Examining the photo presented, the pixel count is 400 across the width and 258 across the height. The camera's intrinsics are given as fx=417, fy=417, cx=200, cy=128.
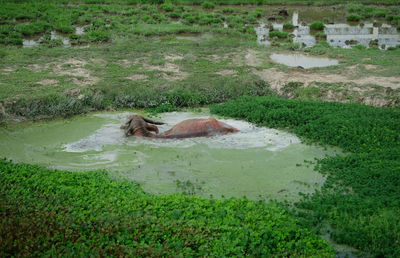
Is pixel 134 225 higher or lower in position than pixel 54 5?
lower

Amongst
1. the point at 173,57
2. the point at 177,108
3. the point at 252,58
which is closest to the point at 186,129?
the point at 177,108

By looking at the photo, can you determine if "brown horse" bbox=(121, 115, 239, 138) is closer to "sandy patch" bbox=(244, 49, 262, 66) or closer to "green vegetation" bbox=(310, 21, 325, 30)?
"sandy patch" bbox=(244, 49, 262, 66)

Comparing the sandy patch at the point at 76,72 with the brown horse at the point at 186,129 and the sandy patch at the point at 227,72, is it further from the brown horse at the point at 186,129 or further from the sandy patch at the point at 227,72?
the sandy patch at the point at 227,72

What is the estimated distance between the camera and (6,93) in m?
11.8

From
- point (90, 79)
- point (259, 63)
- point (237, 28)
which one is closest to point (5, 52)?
point (90, 79)

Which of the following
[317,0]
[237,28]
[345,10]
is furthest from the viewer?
[317,0]

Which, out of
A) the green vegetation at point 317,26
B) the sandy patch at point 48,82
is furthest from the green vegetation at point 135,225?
the green vegetation at point 317,26

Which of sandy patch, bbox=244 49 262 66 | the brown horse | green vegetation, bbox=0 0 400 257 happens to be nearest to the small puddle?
green vegetation, bbox=0 0 400 257

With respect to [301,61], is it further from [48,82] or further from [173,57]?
[48,82]

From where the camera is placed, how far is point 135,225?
6.26m

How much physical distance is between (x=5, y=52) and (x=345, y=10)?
68.0 feet

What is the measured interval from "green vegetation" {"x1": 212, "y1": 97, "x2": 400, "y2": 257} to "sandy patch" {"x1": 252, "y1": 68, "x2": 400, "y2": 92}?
1738 millimetres

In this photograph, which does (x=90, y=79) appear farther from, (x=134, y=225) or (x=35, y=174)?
(x=134, y=225)

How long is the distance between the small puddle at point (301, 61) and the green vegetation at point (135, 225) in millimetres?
9855
